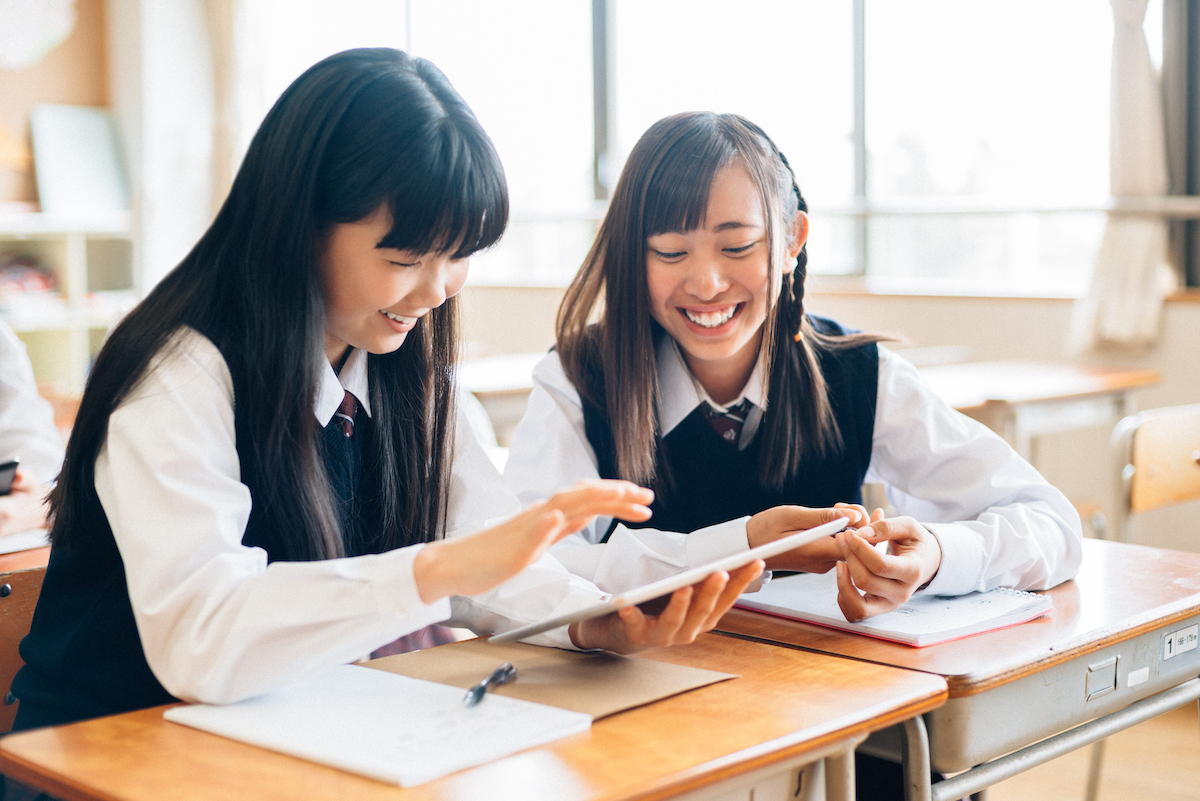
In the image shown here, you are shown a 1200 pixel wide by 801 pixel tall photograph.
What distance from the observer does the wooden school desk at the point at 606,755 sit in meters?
0.76

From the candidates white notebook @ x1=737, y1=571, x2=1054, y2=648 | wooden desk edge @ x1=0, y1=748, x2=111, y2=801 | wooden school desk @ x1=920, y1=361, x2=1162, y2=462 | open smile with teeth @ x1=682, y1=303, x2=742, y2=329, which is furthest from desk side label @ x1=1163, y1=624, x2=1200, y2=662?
wooden school desk @ x1=920, y1=361, x2=1162, y2=462

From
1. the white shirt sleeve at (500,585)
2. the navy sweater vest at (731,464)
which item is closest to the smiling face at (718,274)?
the navy sweater vest at (731,464)

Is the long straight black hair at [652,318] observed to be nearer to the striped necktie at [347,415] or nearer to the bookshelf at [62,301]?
the striped necktie at [347,415]

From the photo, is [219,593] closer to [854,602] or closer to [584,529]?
[854,602]

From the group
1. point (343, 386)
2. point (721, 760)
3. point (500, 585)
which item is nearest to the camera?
point (721, 760)

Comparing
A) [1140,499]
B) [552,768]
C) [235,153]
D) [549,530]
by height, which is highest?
[235,153]

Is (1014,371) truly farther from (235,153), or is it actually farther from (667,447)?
(235,153)

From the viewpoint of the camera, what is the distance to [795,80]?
15.1 ft

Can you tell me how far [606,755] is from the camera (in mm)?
825

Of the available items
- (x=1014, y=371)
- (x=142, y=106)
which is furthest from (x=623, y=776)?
(x=142, y=106)

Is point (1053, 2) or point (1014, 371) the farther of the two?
point (1053, 2)

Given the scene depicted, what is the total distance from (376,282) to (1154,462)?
1513mm

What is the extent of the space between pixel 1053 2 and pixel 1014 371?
1.35m

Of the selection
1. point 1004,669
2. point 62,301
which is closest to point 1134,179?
point 1004,669
